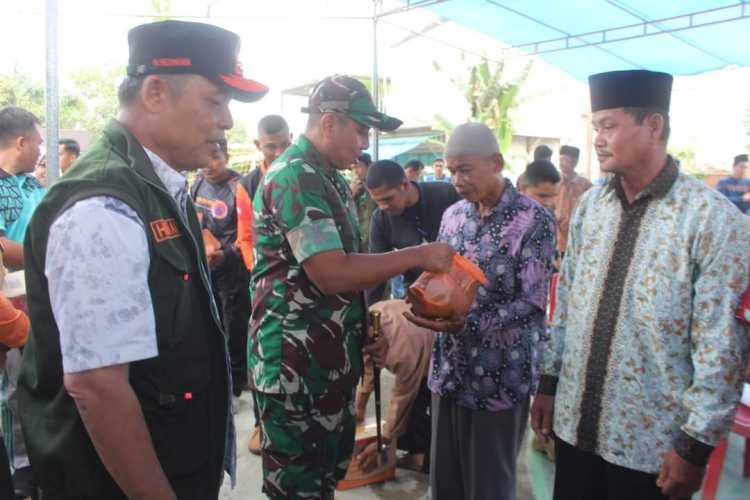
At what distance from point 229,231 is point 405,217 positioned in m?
1.48

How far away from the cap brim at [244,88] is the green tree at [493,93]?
14.8 meters

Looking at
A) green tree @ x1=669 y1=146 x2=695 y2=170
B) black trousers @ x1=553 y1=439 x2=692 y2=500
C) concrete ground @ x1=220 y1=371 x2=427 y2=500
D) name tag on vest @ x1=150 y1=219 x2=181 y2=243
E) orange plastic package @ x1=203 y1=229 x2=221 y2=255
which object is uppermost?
green tree @ x1=669 y1=146 x2=695 y2=170

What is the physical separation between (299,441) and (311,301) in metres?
0.51

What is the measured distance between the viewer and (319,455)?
209 centimetres

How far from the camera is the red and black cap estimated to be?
128cm

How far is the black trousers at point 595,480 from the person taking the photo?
1.76 metres

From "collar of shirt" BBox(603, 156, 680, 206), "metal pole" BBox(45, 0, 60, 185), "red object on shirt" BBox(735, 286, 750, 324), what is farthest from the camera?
"metal pole" BBox(45, 0, 60, 185)

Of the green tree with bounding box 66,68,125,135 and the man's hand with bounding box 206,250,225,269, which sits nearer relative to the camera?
the man's hand with bounding box 206,250,225,269

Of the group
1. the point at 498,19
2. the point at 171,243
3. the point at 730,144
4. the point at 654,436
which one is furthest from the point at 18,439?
the point at 730,144

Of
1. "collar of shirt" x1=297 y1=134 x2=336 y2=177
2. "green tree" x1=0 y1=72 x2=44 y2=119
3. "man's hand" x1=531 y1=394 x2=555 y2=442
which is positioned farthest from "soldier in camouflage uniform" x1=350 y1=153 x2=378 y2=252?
"green tree" x1=0 y1=72 x2=44 y2=119

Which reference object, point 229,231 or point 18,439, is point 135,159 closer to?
point 18,439

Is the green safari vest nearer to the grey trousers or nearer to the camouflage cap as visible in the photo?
the camouflage cap

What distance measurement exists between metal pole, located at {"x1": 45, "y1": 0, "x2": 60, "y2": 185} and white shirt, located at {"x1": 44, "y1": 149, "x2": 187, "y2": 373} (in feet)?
7.90

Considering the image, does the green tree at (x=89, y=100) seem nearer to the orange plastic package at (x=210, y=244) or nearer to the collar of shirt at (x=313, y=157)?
the orange plastic package at (x=210, y=244)
